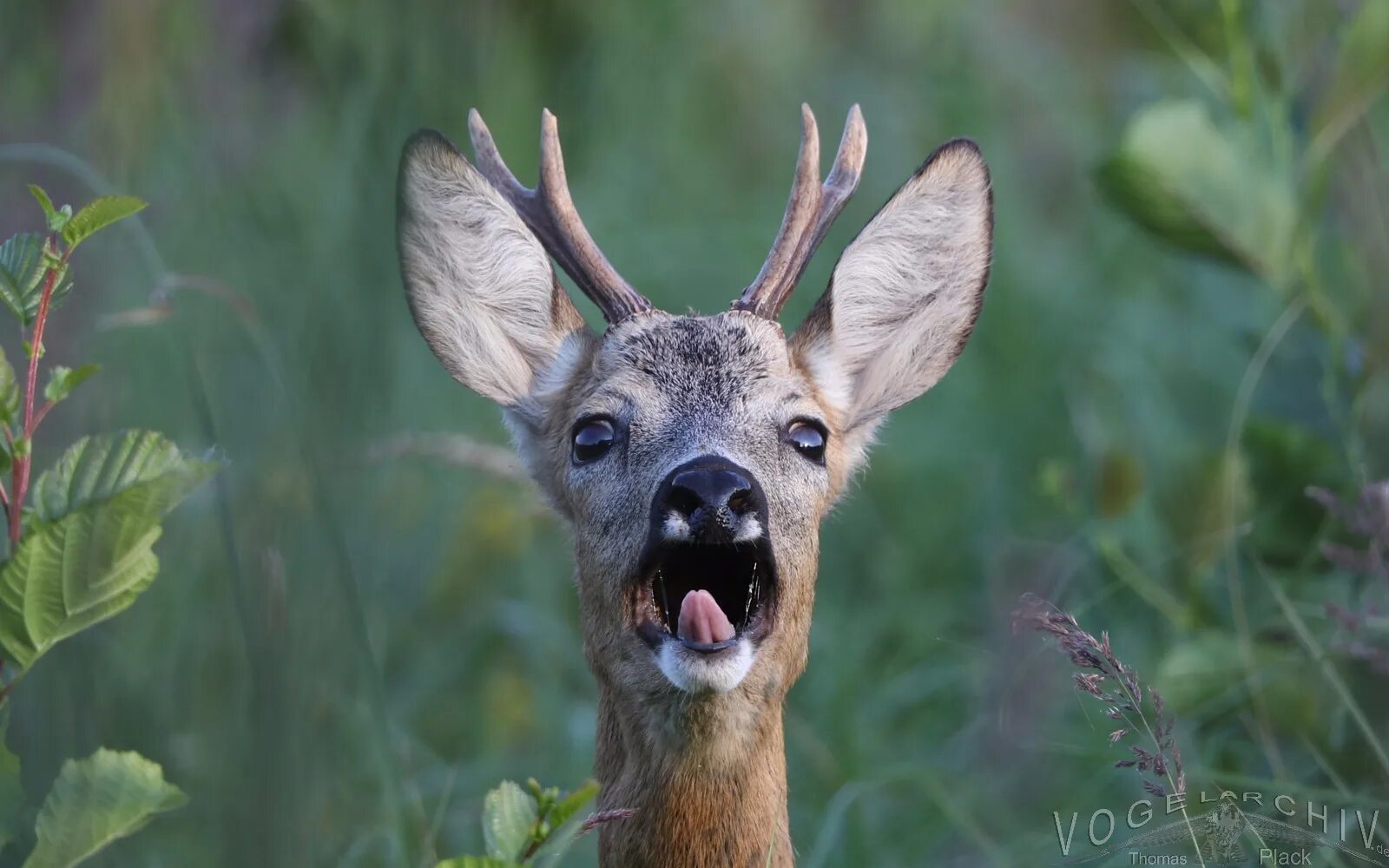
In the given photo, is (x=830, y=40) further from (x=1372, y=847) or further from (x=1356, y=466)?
(x=1372, y=847)

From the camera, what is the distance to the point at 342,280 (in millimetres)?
3266

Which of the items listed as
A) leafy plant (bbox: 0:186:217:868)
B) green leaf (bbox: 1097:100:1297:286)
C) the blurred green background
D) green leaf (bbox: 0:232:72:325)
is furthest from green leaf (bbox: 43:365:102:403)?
green leaf (bbox: 1097:100:1297:286)

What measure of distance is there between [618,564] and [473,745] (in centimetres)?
202

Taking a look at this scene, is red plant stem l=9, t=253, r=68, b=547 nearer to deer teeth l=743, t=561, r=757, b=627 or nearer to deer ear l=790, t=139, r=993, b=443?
deer teeth l=743, t=561, r=757, b=627

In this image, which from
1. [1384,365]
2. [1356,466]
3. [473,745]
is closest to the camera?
[1356,466]

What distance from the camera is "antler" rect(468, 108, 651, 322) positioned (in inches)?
132

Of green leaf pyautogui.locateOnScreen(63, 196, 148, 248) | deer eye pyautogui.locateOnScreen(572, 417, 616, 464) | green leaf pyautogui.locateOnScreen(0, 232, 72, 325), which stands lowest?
deer eye pyautogui.locateOnScreen(572, 417, 616, 464)

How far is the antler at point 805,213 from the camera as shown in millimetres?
3322

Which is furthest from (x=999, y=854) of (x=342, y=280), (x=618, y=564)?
(x=342, y=280)

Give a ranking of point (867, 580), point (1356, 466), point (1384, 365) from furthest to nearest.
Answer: point (867, 580)
point (1384, 365)
point (1356, 466)

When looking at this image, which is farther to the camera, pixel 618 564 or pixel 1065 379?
pixel 1065 379

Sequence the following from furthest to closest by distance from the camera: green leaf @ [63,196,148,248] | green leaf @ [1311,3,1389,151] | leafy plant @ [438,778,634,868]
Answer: green leaf @ [1311,3,1389,151]
green leaf @ [63,196,148,248]
leafy plant @ [438,778,634,868]

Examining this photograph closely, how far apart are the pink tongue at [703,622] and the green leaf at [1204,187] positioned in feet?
6.19

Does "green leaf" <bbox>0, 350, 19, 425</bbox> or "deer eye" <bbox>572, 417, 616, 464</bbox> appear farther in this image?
"deer eye" <bbox>572, 417, 616, 464</bbox>
